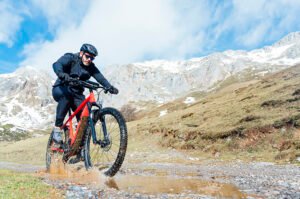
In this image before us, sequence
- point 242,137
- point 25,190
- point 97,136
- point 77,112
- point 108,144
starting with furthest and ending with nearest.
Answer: point 242,137, point 77,112, point 97,136, point 108,144, point 25,190

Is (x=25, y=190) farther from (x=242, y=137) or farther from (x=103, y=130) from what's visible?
(x=242, y=137)

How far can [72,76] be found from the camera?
39.9ft

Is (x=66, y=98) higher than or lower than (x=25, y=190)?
higher

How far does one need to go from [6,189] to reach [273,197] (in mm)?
7377

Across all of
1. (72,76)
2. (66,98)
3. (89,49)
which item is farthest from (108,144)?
(89,49)

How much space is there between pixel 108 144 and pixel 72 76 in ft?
10.3

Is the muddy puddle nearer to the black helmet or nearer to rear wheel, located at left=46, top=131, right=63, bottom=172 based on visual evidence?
rear wheel, located at left=46, top=131, right=63, bottom=172

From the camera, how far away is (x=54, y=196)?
7.73m

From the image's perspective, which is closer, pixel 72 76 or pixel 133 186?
pixel 133 186

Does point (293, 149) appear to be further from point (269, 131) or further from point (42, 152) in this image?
point (42, 152)

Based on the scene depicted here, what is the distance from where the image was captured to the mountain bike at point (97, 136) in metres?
10.7

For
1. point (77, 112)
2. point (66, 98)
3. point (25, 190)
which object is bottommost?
point (25, 190)

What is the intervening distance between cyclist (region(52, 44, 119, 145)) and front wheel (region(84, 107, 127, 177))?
1.09 metres

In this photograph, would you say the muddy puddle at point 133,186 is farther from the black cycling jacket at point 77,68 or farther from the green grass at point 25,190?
the black cycling jacket at point 77,68
